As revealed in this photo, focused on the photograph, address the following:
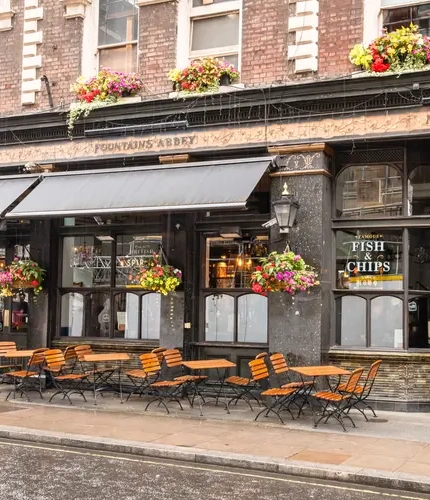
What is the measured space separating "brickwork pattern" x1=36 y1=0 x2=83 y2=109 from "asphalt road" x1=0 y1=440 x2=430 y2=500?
8075 millimetres

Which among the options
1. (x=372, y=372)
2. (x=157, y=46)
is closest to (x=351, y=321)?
(x=372, y=372)

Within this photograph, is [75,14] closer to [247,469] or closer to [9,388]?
[9,388]

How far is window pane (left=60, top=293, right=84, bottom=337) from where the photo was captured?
1416cm

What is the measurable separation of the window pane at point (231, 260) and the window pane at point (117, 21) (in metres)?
4.63

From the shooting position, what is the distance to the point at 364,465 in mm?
7785

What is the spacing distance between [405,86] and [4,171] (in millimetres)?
8490

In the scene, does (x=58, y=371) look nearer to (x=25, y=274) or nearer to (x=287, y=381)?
(x=25, y=274)

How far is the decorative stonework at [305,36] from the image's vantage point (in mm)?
11836

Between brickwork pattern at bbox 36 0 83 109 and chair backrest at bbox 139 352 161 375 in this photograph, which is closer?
chair backrest at bbox 139 352 161 375

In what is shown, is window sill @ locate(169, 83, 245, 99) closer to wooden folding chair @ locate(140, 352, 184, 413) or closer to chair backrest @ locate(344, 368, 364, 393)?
wooden folding chair @ locate(140, 352, 184, 413)

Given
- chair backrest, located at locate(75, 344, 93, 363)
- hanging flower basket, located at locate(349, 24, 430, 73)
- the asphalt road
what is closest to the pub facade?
hanging flower basket, located at locate(349, 24, 430, 73)

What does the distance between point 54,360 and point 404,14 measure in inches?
342

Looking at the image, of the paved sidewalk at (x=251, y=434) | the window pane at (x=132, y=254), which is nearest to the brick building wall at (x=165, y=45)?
the window pane at (x=132, y=254)

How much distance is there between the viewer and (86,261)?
14188mm
